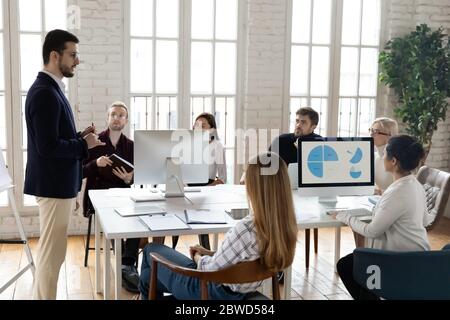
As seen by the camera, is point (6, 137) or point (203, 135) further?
point (6, 137)

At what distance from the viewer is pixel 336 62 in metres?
6.11

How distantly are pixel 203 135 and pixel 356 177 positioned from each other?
1089 millimetres

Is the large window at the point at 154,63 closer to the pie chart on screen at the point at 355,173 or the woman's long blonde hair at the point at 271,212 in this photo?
the pie chart on screen at the point at 355,173

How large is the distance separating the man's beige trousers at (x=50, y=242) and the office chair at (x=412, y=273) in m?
1.80

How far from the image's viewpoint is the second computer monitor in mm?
3758

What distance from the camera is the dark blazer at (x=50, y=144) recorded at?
10.6 ft

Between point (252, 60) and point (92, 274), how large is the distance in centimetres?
266

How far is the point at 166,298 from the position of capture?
2.86 meters

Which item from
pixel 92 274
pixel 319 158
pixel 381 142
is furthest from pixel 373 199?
pixel 92 274

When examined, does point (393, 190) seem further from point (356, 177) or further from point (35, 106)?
point (35, 106)

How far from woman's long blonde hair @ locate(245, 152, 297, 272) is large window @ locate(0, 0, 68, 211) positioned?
348 centimetres

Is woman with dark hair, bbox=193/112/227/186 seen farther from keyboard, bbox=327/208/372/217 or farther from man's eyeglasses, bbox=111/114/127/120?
keyboard, bbox=327/208/372/217

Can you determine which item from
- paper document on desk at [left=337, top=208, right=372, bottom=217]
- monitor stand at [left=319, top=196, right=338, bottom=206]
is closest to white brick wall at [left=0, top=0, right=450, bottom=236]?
monitor stand at [left=319, top=196, right=338, bottom=206]
